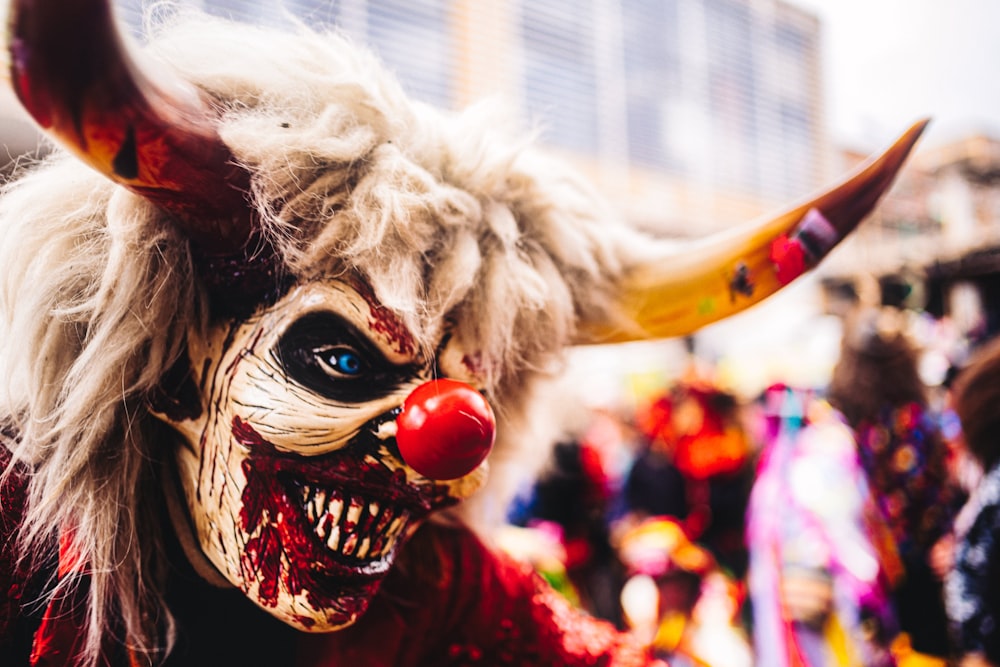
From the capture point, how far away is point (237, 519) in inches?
30.4

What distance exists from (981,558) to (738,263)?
141 cm

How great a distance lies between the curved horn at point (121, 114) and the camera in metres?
0.49

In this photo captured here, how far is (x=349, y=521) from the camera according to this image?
0.79m

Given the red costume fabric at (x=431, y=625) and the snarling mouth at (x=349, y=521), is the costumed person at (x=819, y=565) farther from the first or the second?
the snarling mouth at (x=349, y=521)

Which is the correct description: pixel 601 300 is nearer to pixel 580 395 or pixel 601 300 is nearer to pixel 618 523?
pixel 580 395

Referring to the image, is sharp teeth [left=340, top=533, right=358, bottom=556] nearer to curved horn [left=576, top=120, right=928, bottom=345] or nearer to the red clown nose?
the red clown nose

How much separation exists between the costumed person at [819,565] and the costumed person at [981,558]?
0.25m

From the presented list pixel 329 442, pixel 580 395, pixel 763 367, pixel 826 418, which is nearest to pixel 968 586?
pixel 826 418

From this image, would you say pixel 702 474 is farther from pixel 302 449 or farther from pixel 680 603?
pixel 302 449

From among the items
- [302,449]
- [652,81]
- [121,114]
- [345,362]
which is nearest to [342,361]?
[345,362]

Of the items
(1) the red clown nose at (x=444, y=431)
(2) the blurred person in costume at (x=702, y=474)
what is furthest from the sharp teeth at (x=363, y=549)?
(2) the blurred person in costume at (x=702, y=474)

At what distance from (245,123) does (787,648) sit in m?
1.97

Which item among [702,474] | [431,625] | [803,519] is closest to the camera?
[431,625]

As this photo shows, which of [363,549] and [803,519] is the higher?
[363,549]
